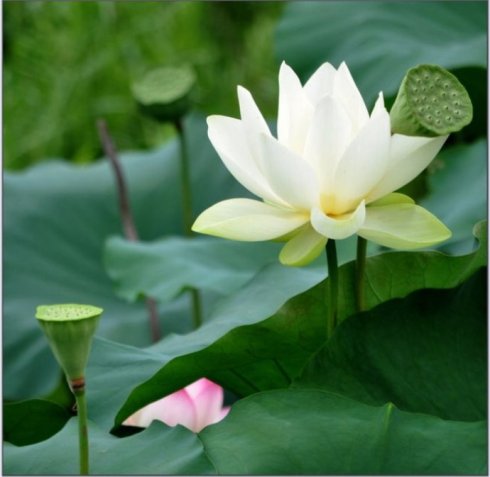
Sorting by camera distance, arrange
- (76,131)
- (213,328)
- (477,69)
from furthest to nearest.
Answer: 1. (76,131)
2. (477,69)
3. (213,328)

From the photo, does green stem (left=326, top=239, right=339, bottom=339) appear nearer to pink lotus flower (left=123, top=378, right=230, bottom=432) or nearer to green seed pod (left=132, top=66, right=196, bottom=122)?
pink lotus flower (left=123, top=378, right=230, bottom=432)

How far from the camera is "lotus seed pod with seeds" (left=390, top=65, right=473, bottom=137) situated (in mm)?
629

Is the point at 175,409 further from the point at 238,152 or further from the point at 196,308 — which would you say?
the point at 196,308

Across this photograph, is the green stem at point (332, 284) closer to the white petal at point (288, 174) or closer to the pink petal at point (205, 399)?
the white petal at point (288, 174)

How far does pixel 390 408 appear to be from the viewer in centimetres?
63

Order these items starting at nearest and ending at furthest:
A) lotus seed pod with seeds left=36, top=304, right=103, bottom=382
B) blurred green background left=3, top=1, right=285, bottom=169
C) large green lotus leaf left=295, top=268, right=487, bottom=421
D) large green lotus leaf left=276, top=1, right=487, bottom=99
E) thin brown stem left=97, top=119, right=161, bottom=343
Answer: lotus seed pod with seeds left=36, top=304, right=103, bottom=382, large green lotus leaf left=295, top=268, right=487, bottom=421, thin brown stem left=97, top=119, right=161, bottom=343, large green lotus leaf left=276, top=1, right=487, bottom=99, blurred green background left=3, top=1, right=285, bottom=169

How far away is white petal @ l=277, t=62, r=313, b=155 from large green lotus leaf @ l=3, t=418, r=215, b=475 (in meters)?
0.20

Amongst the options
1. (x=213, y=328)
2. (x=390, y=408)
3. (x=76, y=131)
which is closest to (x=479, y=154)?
(x=213, y=328)

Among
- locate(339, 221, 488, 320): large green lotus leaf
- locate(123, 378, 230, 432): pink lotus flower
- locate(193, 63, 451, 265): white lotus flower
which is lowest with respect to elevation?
locate(123, 378, 230, 432): pink lotus flower

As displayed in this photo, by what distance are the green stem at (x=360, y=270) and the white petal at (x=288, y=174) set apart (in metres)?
0.05

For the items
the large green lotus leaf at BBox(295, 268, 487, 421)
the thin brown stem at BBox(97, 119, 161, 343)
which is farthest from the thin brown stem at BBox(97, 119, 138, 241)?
the large green lotus leaf at BBox(295, 268, 487, 421)

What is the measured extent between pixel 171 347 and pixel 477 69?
657mm

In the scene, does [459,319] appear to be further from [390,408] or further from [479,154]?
[479,154]

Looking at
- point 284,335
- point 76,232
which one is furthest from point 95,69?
point 284,335
